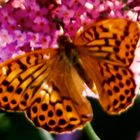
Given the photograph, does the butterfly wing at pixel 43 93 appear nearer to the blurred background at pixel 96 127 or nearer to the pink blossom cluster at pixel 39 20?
the pink blossom cluster at pixel 39 20

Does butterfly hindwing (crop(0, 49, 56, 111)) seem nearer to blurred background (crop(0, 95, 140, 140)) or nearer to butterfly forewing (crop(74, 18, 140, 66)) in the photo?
butterfly forewing (crop(74, 18, 140, 66))

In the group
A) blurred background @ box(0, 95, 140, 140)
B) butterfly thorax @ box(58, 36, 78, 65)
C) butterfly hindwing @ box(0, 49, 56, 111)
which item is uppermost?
butterfly hindwing @ box(0, 49, 56, 111)

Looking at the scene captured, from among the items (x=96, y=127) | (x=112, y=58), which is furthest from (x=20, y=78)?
(x=96, y=127)

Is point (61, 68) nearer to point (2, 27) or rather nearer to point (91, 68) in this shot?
point (91, 68)

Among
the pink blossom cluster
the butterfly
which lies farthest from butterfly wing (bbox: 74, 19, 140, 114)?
the pink blossom cluster

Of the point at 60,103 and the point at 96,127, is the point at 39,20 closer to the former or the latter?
the point at 60,103

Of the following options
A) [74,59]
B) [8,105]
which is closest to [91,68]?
[74,59]
